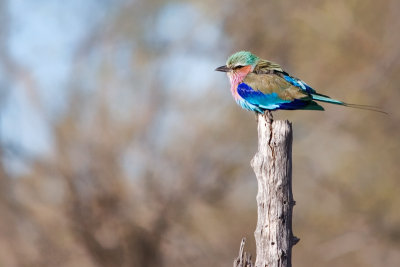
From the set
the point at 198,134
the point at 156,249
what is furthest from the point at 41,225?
the point at 198,134

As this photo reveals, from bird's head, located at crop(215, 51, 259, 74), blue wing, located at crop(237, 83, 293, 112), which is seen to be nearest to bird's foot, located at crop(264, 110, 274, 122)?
blue wing, located at crop(237, 83, 293, 112)

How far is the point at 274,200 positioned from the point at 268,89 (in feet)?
4.89

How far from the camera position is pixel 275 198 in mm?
5617

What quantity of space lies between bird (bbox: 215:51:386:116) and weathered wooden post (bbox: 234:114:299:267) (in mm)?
917

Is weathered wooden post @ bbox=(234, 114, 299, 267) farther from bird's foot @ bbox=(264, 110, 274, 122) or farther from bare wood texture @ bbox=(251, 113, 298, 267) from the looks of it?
bird's foot @ bbox=(264, 110, 274, 122)

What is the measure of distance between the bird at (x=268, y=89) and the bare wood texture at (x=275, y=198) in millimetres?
911

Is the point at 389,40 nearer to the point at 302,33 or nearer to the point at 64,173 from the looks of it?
the point at 302,33

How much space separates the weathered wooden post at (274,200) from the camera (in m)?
5.57

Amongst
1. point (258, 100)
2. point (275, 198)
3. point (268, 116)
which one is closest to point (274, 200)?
point (275, 198)

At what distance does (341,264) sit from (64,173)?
7.43 metres

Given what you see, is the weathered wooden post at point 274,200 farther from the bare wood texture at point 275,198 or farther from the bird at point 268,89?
the bird at point 268,89

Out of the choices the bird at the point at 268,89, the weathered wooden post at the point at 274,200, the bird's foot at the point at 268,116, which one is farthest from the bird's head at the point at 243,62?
the weathered wooden post at the point at 274,200

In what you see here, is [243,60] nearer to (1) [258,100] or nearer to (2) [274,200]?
(1) [258,100]

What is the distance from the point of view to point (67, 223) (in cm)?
1437
